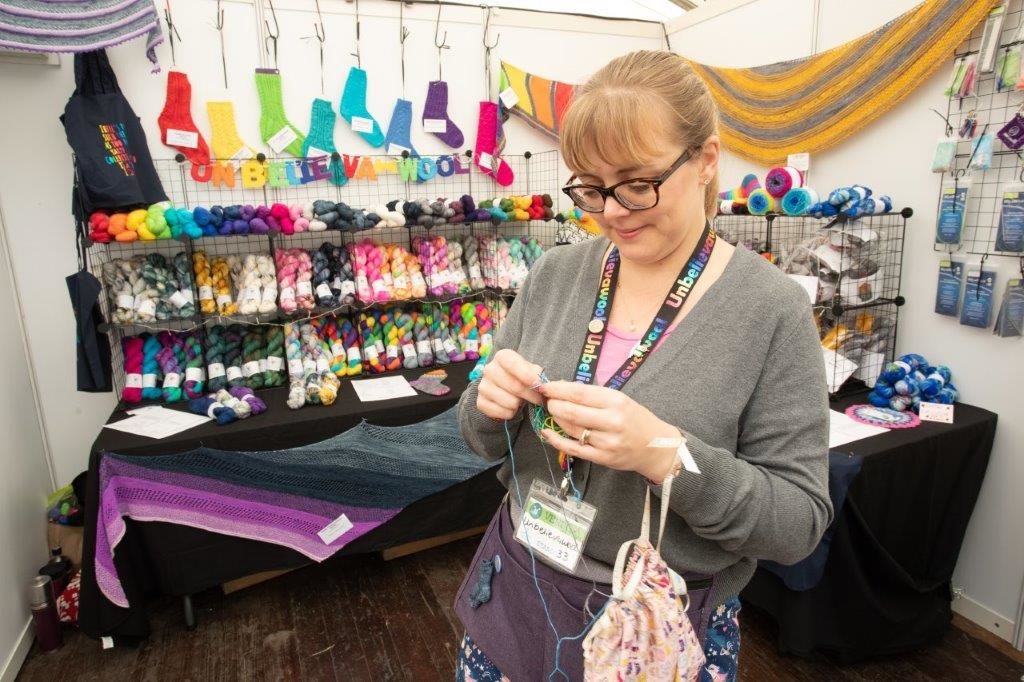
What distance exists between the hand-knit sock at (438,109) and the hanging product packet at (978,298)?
2.24m

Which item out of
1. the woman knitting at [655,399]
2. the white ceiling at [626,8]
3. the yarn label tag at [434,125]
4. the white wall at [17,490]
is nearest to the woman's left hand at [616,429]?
the woman knitting at [655,399]

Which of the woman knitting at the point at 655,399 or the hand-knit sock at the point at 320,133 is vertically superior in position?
the hand-knit sock at the point at 320,133

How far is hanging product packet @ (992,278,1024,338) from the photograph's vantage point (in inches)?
77.9

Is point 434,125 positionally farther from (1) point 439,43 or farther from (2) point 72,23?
(2) point 72,23

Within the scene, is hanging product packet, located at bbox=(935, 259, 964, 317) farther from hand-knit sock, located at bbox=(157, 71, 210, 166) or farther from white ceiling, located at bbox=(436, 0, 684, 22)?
hand-knit sock, located at bbox=(157, 71, 210, 166)

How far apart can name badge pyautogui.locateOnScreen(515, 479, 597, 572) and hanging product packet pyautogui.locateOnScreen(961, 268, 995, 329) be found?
194 cm

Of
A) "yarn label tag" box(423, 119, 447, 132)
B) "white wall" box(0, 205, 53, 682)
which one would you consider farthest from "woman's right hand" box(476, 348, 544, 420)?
"yarn label tag" box(423, 119, 447, 132)

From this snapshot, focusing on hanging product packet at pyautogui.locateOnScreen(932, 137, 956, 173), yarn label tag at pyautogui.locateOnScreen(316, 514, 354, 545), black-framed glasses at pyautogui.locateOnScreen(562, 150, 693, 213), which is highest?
hanging product packet at pyautogui.locateOnScreen(932, 137, 956, 173)

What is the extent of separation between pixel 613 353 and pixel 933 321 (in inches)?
77.9

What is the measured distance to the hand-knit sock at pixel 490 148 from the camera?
3100 millimetres

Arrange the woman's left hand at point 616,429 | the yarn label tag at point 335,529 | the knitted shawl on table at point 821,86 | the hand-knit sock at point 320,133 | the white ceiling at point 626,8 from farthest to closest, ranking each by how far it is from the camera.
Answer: the white ceiling at point 626,8 → the hand-knit sock at point 320,133 → the yarn label tag at point 335,529 → the knitted shawl on table at point 821,86 → the woman's left hand at point 616,429

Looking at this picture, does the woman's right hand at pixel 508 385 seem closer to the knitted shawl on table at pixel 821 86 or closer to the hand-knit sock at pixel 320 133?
the knitted shawl on table at pixel 821 86

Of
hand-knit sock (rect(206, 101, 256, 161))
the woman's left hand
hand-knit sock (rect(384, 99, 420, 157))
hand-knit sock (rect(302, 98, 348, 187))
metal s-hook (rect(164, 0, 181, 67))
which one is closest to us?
the woman's left hand

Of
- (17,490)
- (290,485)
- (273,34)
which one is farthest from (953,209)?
(17,490)
